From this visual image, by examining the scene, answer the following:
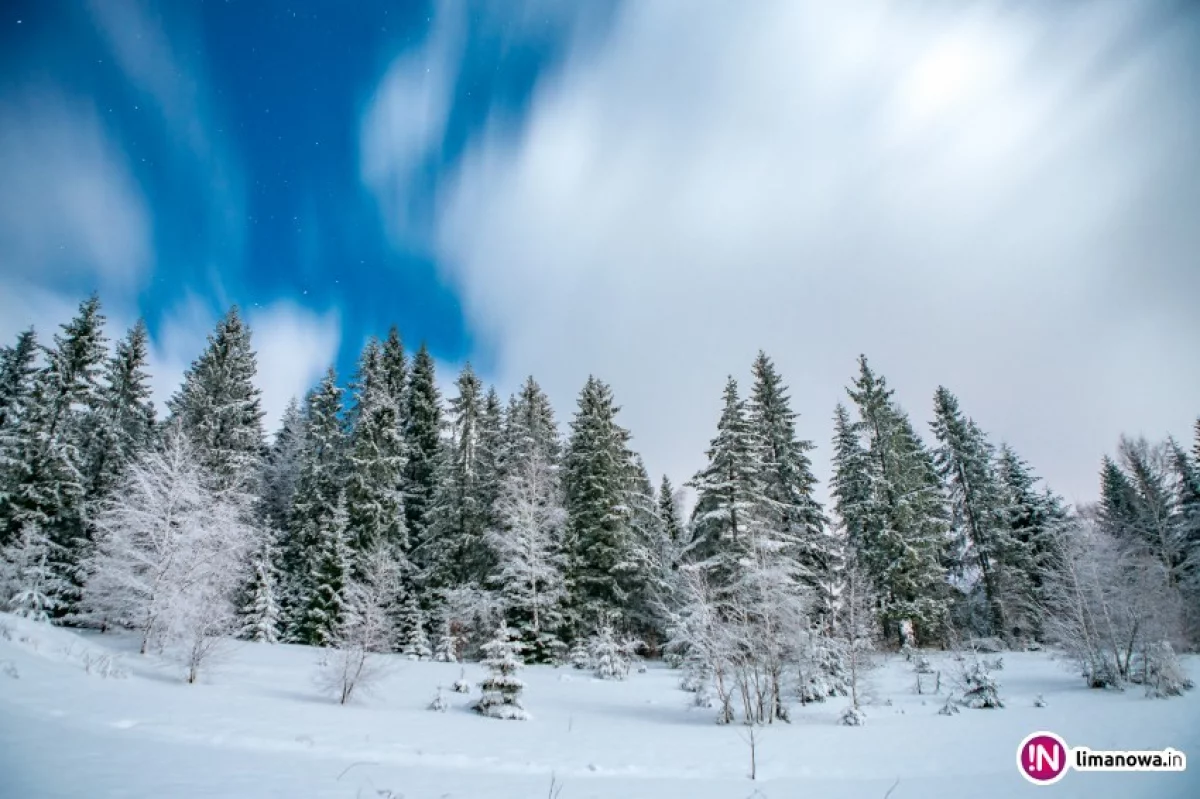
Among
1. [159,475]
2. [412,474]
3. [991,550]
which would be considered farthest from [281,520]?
[991,550]

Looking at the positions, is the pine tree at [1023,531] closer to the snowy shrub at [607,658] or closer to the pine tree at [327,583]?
the snowy shrub at [607,658]

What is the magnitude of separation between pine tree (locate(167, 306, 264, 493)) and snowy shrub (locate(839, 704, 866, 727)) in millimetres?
29286

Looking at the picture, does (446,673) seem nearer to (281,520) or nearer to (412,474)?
(412,474)

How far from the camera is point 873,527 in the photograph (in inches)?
1313

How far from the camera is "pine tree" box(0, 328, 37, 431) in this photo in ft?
105

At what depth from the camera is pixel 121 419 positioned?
3241cm

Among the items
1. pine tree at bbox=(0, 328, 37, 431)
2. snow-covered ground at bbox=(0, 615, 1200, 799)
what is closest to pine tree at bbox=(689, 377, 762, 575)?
snow-covered ground at bbox=(0, 615, 1200, 799)

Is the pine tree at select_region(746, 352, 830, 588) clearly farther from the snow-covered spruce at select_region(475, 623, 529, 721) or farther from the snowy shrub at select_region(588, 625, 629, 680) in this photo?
the snow-covered spruce at select_region(475, 623, 529, 721)

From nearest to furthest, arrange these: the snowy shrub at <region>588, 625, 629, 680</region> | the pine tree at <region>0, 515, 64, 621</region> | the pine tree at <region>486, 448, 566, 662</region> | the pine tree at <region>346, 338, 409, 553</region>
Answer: the pine tree at <region>0, 515, 64, 621</region>
the snowy shrub at <region>588, 625, 629, 680</region>
the pine tree at <region>486, 448, 566, 662</region>
the pine tree at <region>346, 338, 409, 553</region>

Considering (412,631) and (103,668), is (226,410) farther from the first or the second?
(103,668)

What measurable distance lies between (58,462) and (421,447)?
18.6 metres

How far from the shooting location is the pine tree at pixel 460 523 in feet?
106

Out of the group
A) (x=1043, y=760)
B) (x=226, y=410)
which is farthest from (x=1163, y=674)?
(x=226, y=410)
